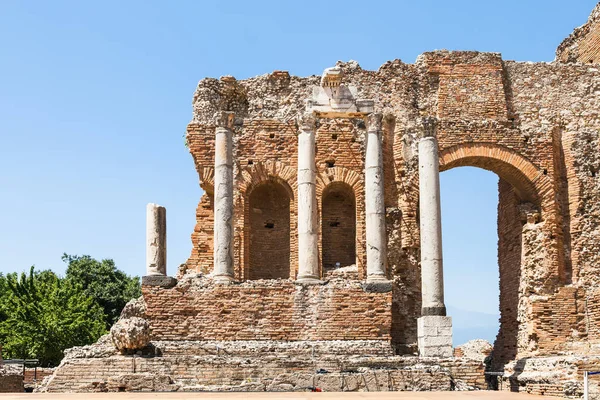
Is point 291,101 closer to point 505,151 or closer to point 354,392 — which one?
point 505,151

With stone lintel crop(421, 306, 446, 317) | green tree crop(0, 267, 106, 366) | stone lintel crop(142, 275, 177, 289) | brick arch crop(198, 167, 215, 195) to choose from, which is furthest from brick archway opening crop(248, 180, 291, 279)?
green tree crop(0, 267, 106, 366)

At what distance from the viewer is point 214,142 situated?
26.1 metres

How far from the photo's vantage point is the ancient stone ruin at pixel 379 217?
73.4 ft

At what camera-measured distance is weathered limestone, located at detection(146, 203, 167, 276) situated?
903 inches

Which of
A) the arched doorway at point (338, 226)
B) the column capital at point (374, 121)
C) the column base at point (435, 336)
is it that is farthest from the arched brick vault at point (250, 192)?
the column base at point (435, 336)

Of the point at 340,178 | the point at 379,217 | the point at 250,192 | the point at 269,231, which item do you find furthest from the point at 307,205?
the point at 269,231

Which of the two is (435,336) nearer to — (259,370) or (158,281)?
(259,370)

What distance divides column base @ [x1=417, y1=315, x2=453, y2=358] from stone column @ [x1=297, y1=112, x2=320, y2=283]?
2.90 m

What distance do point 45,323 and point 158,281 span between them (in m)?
15.9

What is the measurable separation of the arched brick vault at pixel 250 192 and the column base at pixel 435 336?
198 inches

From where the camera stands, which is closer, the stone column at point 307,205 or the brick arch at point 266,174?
the stone column at point 307,205

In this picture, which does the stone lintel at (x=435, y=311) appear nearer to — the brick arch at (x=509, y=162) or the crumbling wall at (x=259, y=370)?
the crumbling wall at (x=259, y=370)

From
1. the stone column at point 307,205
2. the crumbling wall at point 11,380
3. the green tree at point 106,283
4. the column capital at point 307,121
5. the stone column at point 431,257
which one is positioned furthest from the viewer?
the green tree at point 106,283

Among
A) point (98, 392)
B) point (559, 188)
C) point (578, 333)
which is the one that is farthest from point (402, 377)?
point (559, 188)
